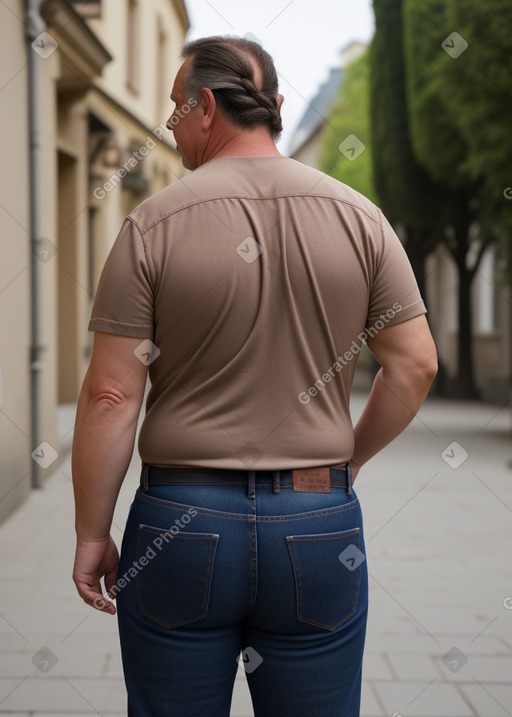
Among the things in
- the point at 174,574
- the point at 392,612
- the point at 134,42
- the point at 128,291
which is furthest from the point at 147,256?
the point at 134,42

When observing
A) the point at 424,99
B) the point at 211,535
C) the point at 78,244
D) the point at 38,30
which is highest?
the point at 38,30

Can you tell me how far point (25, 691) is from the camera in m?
3.60

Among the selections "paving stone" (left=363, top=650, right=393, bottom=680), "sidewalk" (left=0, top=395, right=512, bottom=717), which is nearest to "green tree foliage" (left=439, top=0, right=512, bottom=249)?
"sidewalk" (left=0, top=395, right=512, bottom=717)

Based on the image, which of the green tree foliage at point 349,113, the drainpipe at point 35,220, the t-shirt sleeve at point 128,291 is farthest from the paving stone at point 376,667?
the green tree foliage at point 349,113

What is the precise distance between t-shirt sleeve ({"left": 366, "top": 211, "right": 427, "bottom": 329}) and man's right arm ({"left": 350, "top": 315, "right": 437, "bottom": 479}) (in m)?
0.02

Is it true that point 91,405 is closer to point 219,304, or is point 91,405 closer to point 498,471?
point 219,304

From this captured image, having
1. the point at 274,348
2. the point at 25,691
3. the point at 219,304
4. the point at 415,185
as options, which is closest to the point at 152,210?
the point at 219,304

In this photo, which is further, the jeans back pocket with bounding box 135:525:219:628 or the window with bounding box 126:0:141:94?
the window with bounding box 126:0:141:94

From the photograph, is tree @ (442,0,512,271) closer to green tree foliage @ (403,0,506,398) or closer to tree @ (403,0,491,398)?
green tree foliage @ (403,0,506,398)

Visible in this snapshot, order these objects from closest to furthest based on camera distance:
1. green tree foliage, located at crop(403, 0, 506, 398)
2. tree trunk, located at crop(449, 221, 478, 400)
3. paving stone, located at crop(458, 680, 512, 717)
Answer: paving stone, located at crop(458, 680, 512, 717), green tree foliage, located at crop(403, 0, 506, 398), tree trunk, located at crop(449, 221, 478, 400)

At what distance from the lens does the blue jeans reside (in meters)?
1.68

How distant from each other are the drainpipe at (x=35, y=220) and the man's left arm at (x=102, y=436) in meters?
5.86

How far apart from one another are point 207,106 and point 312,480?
0.69 meters

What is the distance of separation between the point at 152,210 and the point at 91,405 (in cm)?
Answer: 36
